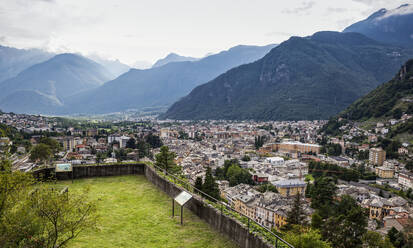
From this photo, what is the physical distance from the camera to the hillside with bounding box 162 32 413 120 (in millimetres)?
130750

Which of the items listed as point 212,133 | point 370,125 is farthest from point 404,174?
Result: point 212,133

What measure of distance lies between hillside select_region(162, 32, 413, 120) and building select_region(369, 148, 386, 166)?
65706 millimetres

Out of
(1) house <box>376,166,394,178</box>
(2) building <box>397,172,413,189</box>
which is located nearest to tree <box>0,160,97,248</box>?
(2) building <box>397,172,413,189</box>

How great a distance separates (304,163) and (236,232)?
5642cm

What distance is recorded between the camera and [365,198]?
115ft

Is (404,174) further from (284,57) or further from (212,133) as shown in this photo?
(284,57)

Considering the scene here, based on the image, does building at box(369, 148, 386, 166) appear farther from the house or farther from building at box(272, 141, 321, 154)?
building at box(272, 141, 321, 154)

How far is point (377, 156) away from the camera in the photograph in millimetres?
53094

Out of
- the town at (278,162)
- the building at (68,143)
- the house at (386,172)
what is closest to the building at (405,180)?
the town at (278,162)

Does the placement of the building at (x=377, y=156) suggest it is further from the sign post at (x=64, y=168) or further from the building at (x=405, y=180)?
the sign post at (x=64, y=168)

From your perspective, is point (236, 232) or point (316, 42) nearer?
point (236, 232)

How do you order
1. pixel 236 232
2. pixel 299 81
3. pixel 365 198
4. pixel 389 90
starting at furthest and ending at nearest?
pixel 299 81 < pixel 389 90 < pixel 365 198 < pixel 236 232

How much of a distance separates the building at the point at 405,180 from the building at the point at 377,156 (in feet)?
31.7

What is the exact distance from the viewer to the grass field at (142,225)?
6.13 m
